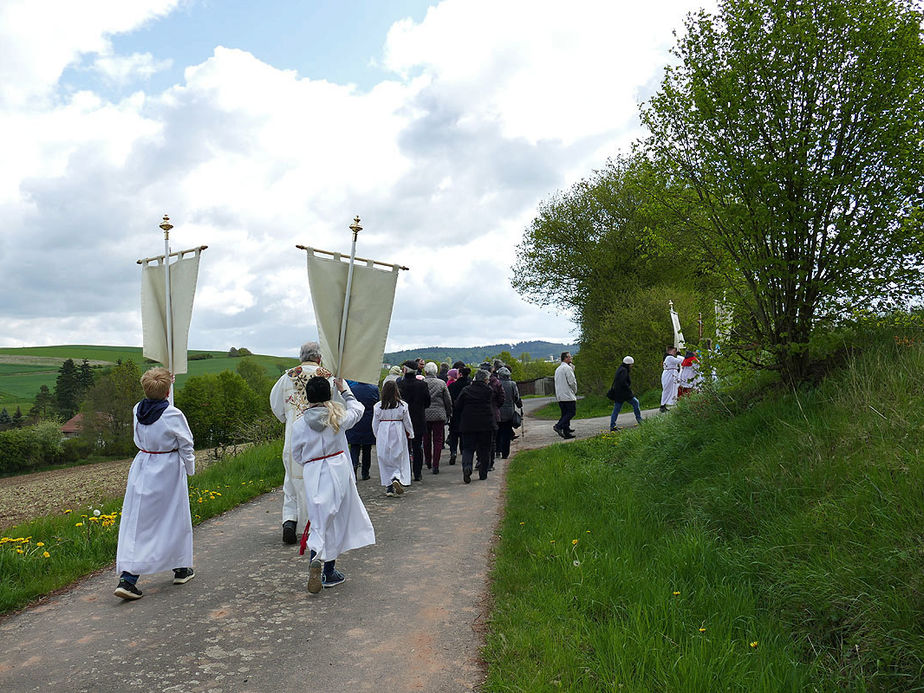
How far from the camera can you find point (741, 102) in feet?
23.7

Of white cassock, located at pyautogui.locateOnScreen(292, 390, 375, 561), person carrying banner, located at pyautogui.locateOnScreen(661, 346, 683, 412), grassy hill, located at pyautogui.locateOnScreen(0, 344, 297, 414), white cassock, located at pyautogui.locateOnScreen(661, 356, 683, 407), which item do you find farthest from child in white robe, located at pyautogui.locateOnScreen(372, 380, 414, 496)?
grassy hill, located at pyautogui.locateOnScreen(0, 344, 297, 414)

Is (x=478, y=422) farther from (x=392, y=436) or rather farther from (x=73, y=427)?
(x=73, y=427)

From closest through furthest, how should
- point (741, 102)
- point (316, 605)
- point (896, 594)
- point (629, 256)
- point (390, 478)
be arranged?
point (896, 594)
point (316, 605)
point (741, 102)
point (390, 478)
point (629, 256)

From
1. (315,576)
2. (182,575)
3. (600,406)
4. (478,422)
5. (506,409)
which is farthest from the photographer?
(600,406)

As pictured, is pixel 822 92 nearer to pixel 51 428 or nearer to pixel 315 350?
pixel 315 350

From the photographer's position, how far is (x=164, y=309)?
6770 mm

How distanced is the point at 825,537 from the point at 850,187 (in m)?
4.11

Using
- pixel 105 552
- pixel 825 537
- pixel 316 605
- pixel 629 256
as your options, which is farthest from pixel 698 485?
pixel 629 256

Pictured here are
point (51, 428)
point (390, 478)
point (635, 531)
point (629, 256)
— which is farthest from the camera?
point (51, 428)

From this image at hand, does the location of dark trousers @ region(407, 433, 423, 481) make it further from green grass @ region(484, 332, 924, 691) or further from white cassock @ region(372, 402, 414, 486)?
green grass @ region(484, 332, 924, 691)

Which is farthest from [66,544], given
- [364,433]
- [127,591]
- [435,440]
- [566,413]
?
[566,413]

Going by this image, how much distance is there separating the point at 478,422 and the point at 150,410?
618 centimetres

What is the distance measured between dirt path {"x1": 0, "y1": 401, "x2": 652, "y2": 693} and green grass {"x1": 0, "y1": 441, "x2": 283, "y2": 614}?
267 mm

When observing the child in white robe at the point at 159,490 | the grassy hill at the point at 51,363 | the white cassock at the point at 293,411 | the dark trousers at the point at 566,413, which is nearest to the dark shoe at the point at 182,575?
the child in white robe at the point at 159,490
